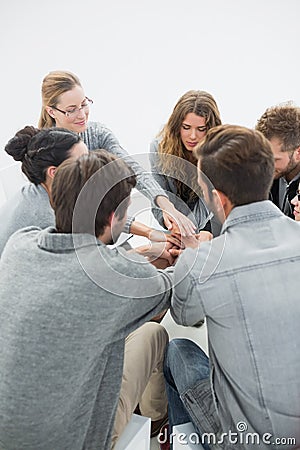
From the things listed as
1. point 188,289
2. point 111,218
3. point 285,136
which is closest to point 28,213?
point 111,218

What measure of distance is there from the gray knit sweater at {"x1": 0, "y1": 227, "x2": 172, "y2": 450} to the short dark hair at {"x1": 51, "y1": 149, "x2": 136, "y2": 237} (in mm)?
34

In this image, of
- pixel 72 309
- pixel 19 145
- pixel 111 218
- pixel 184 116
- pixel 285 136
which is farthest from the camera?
pixel 184 116

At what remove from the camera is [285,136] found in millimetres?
1903

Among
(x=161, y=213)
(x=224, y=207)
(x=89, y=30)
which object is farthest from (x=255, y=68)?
(x=224, y=207)

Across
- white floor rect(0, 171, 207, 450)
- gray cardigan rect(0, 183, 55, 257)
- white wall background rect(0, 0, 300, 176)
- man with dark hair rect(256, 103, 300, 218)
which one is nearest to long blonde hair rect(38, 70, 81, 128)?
white floor rect(0, 171, 207, 450)

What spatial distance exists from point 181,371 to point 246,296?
36cm

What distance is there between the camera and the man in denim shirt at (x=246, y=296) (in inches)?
47.1

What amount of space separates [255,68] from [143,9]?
29.8 inches

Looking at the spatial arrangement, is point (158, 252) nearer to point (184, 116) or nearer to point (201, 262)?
point (201, 262)

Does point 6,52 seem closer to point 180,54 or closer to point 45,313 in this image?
point 180,54

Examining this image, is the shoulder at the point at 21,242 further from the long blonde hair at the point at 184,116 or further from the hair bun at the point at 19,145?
the long blonde hair at the point at 184,116

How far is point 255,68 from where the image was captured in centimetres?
344

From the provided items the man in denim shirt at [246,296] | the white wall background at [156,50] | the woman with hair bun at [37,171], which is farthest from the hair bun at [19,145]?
the white wall background at [156,50]

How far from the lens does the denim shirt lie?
47.0 inches
